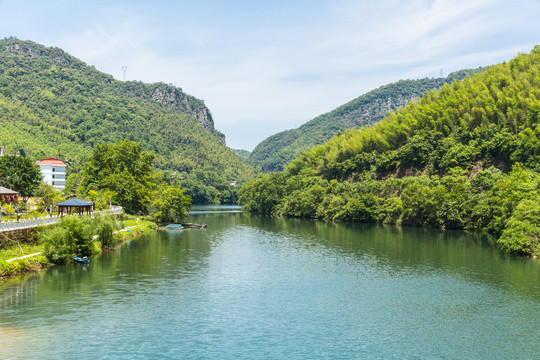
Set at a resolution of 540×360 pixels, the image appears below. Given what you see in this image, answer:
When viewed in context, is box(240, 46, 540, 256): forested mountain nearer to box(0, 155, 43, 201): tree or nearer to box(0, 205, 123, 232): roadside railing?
box(0, 205, 123, 232): roadside railing

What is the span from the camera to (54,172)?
154m

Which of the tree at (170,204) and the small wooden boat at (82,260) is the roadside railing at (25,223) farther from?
the tree at (170,204)

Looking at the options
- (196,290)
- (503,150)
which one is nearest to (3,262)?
(196,290)

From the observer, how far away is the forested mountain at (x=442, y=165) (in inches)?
3693

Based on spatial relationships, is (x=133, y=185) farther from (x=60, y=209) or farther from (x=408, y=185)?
(x=408, y=185)

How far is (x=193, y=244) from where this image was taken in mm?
73250

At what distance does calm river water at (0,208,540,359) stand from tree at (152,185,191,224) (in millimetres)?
36884

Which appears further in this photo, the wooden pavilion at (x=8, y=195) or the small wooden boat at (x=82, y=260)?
the wooden pavilion at (x=8, y=195)

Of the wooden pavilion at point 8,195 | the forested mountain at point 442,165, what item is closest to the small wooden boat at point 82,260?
the wooden pavilion at point 8,195

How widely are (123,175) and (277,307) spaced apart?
74.3 meters

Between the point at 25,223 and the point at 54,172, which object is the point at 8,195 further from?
the point at 54,172

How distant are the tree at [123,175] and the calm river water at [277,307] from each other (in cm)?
4000

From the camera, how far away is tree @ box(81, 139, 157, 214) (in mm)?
99188

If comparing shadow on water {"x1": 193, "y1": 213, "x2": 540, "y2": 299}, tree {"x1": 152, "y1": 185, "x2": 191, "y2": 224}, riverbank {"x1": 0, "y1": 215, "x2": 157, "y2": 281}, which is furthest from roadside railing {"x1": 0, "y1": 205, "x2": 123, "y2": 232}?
tree {"x1": 152, "y1": 185, "x2": 191, "y2": 224}
